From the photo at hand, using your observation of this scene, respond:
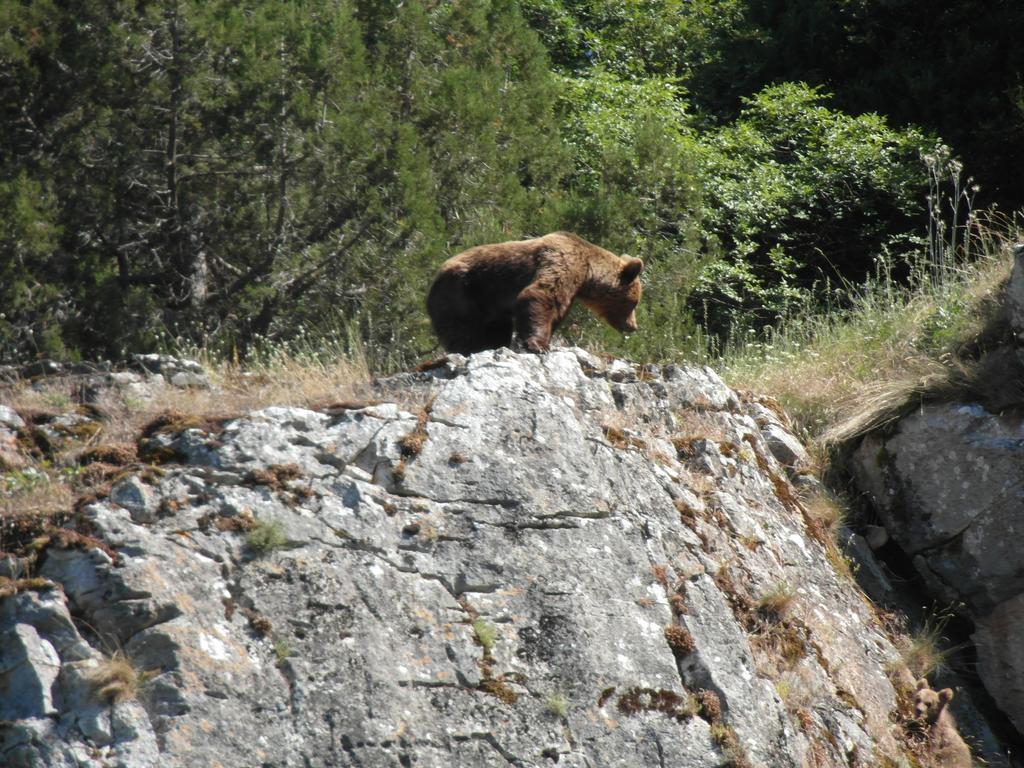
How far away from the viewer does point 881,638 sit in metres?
7.39

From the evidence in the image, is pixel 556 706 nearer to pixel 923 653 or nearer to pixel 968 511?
pixel 923 653

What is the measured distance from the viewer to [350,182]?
11867 millimetres

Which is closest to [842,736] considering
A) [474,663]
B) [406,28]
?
[474,663]

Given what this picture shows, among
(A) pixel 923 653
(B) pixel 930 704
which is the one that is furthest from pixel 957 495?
(B) pixel 930 704

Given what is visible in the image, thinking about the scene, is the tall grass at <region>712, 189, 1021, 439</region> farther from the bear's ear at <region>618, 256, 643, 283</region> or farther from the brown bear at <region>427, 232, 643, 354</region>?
the brown bear at <region>427, 232, 643, 354</region>

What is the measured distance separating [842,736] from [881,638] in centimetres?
124

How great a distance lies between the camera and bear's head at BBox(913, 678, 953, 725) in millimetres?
6949

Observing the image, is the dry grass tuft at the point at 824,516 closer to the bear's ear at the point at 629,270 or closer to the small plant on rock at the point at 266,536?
the bear's ear at the point at 629,270

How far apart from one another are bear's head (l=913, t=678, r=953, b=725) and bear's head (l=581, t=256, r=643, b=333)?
4092mm

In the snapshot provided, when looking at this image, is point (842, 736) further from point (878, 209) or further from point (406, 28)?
point (878, 209)

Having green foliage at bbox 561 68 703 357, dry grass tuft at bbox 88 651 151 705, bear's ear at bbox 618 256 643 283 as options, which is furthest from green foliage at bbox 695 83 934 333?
dry grass tuft at bbox 88 651 151 705

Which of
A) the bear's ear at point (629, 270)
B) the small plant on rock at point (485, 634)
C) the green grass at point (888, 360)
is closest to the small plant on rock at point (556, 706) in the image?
the small plant on rock at point (485, 634)

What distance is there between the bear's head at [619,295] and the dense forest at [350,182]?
1.57m

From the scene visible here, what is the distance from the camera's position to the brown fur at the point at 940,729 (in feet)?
22.2
